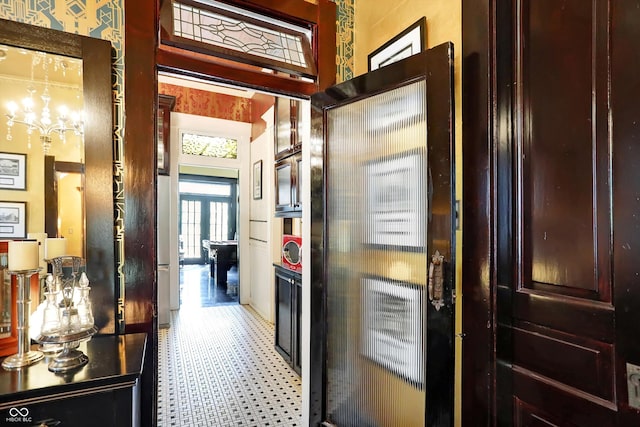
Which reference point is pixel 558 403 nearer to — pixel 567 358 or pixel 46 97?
pixel 567 358

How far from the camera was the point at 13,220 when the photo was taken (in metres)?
1.55

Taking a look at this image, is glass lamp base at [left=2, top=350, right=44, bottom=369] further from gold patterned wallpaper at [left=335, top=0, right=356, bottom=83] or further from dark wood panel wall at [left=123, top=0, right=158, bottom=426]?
gold patterned wallpaper at [left=335, top=0, right=356, bottom=83]

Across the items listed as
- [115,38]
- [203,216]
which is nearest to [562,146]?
[115,38]

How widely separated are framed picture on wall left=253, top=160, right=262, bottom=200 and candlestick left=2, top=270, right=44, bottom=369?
4.13m

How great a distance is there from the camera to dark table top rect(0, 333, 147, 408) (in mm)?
1188

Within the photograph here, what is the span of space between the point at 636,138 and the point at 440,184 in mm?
646

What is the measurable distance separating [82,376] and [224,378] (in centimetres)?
210

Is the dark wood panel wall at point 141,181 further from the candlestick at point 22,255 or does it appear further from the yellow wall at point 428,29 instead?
the yellow wall at point 428,29

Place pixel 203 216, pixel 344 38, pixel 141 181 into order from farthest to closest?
pixel 203 216, pixel 344 38, pixel 141 181

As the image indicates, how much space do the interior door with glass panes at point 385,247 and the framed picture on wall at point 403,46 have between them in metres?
0.25

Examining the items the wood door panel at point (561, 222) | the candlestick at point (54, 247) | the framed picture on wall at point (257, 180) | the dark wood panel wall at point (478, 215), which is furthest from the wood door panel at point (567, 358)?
the framed picture on wall at point (257, 180)

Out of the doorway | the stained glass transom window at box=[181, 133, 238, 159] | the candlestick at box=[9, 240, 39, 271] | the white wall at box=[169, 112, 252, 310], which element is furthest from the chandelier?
the doorway

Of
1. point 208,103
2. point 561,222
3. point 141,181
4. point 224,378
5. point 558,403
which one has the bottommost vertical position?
point 224,378

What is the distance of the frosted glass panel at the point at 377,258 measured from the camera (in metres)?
1.68
